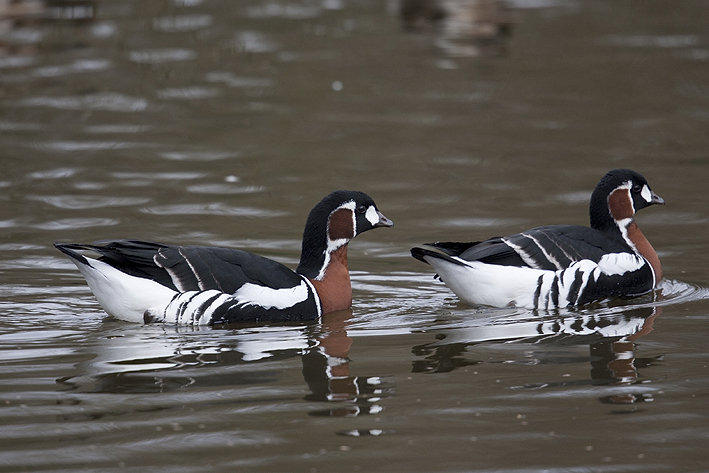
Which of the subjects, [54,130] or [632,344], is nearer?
[632,344]

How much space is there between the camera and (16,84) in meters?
18.0

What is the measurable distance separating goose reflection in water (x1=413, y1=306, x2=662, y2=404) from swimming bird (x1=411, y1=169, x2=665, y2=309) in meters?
0.33

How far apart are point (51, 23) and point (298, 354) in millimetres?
18246

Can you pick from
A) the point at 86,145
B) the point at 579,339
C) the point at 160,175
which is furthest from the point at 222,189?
the point at 579,339

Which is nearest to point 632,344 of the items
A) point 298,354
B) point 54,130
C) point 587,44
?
point 298,354

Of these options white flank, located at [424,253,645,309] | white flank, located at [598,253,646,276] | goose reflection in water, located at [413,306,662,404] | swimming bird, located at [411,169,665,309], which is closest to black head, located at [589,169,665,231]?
swimming bird, located at [411,169,665,309]

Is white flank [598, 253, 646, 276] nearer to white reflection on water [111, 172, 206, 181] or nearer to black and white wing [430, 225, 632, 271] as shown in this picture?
black and white wing [430, 225, 632, 271]

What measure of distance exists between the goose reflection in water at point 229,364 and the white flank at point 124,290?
17 centimetres

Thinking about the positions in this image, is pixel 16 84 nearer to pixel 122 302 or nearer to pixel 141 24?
pixel 141 24

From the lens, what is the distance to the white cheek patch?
888 cm

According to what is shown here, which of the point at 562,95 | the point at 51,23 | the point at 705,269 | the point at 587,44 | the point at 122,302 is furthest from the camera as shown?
the point at 51,23

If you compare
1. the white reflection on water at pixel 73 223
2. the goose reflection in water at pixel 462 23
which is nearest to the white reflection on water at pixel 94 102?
the white reflection on water at pixel 73 223

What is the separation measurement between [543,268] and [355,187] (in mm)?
4440

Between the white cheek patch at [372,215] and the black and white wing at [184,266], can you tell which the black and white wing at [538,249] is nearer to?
the white cheek patch at [372,215]
